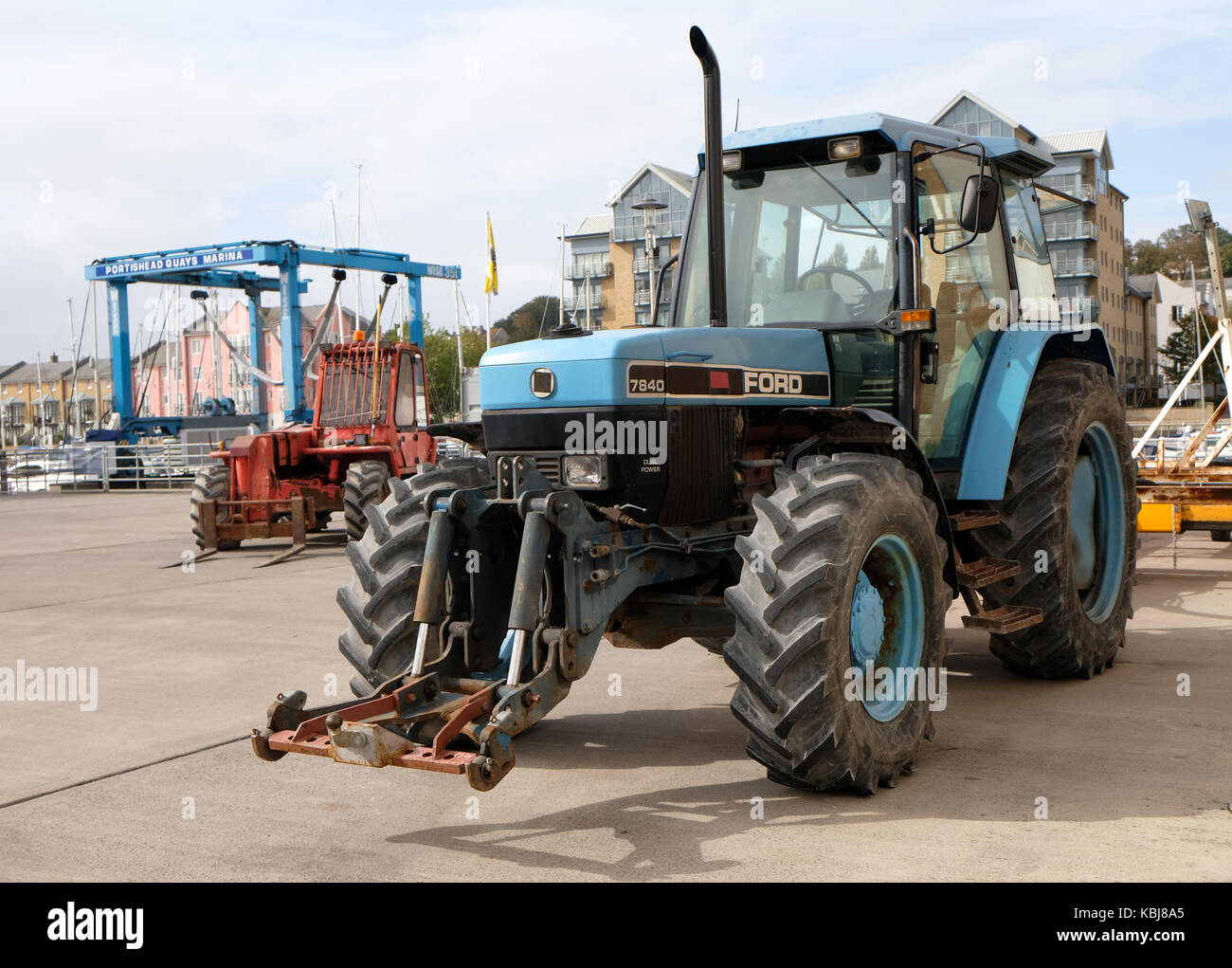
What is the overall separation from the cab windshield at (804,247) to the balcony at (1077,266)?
54665 millimetres

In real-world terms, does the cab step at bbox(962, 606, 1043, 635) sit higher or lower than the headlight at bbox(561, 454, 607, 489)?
lower

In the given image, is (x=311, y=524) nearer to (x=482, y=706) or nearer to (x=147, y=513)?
(x=147, y=513)

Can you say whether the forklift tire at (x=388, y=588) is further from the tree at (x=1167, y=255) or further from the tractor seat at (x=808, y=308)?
the tree at (x=1167, y=255)

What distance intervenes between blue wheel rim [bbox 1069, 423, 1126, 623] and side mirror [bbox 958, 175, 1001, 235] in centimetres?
205

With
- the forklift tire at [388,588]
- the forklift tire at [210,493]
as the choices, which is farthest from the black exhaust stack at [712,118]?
the forklift tire at [210,493]

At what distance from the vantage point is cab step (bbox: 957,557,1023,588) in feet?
19.6

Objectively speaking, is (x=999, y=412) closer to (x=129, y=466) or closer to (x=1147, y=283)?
(x=129, y=466)

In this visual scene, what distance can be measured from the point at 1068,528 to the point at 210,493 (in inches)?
456

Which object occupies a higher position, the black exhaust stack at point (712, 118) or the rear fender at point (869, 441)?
the black exhaust stack at point (712, 118)

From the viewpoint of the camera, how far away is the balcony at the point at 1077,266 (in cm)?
5784

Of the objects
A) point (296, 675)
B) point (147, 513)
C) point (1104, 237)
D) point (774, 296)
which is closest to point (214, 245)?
point (147, 513)

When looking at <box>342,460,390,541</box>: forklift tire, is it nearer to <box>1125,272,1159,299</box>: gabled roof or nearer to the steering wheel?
the steering wheel

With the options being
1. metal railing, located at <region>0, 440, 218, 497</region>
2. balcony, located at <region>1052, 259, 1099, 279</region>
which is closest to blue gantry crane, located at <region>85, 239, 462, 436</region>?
metal railing, located at <region>0, 440, 218, 497</region>

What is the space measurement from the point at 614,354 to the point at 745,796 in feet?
6.14
